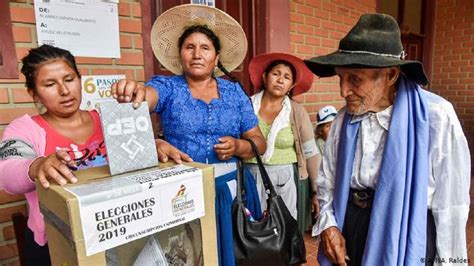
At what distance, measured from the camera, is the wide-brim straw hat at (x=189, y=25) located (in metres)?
1.65

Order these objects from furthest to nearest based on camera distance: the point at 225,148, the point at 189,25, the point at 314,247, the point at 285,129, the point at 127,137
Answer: the point at 314,247 → the point at 285,129 → the point at 189,25 → the point at 225,148 → the point at 127,137

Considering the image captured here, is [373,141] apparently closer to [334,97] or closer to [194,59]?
[194,59]

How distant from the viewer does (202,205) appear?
3.01 feet

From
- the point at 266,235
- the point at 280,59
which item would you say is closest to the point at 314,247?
the point at 266,235

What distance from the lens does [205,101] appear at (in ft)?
5.26

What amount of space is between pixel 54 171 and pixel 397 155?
42.7 inches

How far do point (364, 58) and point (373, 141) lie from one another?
0.34m

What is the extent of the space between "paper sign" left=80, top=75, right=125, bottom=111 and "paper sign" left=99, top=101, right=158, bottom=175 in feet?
3.41

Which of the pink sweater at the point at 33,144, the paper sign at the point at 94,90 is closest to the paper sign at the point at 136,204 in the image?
the pink sweater at the point at 33,144

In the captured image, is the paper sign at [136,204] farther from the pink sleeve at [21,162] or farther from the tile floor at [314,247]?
the tile floor at [314,247]

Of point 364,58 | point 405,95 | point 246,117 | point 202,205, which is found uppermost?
point 364,58

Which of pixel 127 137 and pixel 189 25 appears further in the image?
pixel 189 25

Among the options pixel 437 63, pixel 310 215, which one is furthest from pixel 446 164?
pixel 437 63

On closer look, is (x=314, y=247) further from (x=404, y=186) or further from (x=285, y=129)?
(x=404, y=186)
